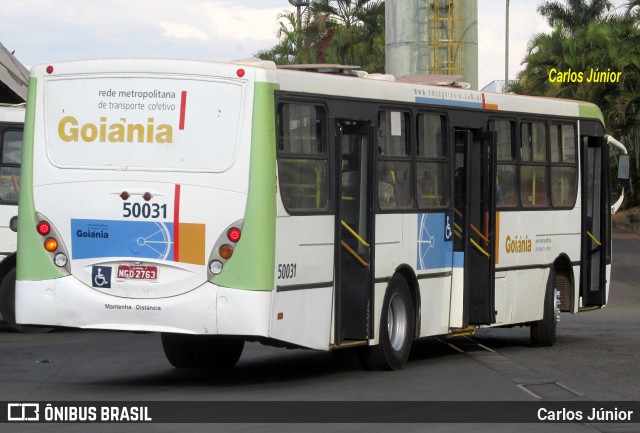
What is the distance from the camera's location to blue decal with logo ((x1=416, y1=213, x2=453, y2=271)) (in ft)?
→ 49.8

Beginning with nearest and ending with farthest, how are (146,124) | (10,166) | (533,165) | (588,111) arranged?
1. (146,124)
2. (533,165)
3. (588,111)
4. (10,166)

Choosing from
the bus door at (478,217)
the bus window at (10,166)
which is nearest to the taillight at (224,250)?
the bus door at (478,217)

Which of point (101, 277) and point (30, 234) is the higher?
point (30, 234)

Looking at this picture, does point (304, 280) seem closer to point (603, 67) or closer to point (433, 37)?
point (433, 37)

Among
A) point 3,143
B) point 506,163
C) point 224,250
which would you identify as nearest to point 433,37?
point 3,143

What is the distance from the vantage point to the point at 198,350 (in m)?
14.6

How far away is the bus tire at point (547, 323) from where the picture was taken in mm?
18000

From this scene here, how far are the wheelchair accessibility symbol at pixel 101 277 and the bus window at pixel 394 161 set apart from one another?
2997 millimetres

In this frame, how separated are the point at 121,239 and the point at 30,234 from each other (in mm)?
902

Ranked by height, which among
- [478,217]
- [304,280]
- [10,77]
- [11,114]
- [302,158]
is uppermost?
[10,77]

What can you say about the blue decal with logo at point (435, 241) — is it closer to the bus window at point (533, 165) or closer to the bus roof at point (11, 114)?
the bus window at point (533, 165)

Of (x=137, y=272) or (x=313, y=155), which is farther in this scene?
(x=313, y=155)
